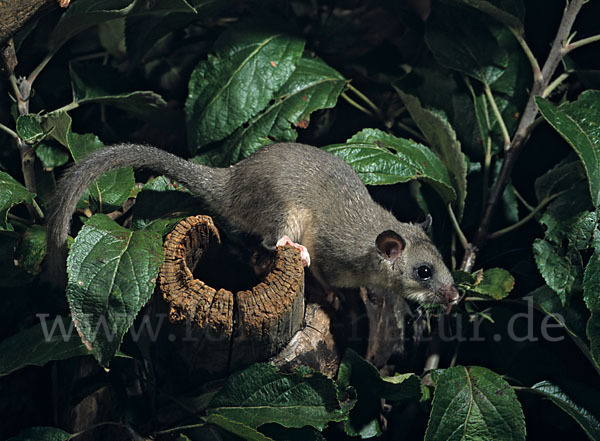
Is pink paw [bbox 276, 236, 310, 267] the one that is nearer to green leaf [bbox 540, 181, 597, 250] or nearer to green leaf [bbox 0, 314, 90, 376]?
green leaf [bbox 0, 314, 90, 376]

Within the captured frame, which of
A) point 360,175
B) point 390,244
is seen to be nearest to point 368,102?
point 360,175

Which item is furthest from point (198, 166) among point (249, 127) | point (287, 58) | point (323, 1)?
point (323, 1)

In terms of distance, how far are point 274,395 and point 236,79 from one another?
1.72m

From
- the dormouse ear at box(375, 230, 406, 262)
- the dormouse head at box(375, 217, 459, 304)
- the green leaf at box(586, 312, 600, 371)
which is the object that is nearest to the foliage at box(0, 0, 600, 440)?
the green leaf at box(586, 312, 600, 371)

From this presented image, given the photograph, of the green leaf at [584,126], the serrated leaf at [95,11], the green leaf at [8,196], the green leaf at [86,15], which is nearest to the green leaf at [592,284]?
the green leaf at [584,126]

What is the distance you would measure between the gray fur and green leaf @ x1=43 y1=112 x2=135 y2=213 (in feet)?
0.60

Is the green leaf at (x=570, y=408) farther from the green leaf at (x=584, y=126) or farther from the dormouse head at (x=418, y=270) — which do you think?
the green leaf at (x=584, y=126)

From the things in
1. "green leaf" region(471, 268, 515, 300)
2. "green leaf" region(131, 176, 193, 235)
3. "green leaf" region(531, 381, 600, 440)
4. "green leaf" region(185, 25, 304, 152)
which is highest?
"green leaf" region(185, 25, 304, 152)

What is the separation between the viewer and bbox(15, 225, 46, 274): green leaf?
298cm

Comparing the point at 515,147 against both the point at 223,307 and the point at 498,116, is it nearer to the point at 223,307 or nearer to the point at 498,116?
the point at 498,116

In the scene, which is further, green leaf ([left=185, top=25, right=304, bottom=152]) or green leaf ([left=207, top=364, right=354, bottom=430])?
green leaf ([left=185, top=25, right=304, bottom=152])

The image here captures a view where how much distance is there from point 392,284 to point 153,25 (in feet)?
6.39

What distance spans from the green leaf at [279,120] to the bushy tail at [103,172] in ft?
0.77

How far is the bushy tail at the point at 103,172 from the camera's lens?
287 cm
